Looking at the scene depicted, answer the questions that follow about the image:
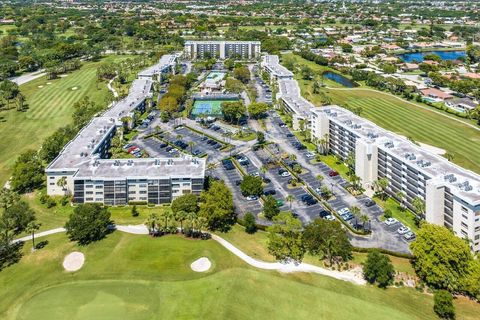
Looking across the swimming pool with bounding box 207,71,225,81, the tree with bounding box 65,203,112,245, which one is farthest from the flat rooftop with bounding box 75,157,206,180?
the swimming pool with bounding box 207,71,225,81

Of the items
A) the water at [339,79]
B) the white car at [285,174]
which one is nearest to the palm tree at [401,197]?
the white car at [285,174]

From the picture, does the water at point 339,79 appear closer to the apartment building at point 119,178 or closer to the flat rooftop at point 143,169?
the flat rooftop at point 143,169

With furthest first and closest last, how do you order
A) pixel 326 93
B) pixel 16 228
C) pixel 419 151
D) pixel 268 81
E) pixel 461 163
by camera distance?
pixel 268 81, pixel 326 93, pixel 461 163, pixel 419 151, pixel 16 228

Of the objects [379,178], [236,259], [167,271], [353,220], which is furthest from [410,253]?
[167,271]

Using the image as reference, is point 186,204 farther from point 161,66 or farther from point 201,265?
point 161,66

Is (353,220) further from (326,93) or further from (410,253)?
(326,93)

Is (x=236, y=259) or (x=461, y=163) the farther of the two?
(x=461, y=163)

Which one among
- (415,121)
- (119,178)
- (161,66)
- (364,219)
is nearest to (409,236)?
(364,219)
